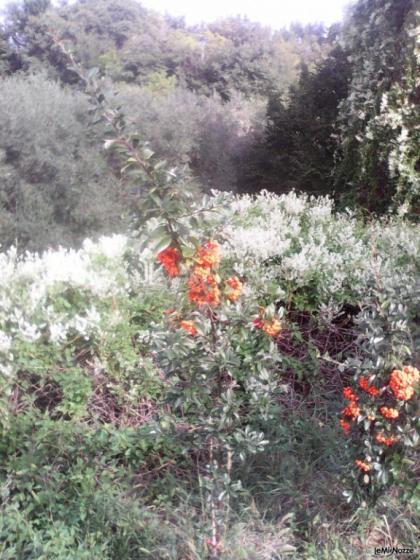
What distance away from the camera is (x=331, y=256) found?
11.3 ft

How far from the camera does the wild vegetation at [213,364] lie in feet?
6.28

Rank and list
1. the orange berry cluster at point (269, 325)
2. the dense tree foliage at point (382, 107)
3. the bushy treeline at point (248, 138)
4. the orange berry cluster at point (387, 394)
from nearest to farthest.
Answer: the orange berry cluster at point (387, 394) < the orange berry cluster at point (269, 325) < the dense tree foliage at point (382, 107) < the bushy treeline at point (248, 138)

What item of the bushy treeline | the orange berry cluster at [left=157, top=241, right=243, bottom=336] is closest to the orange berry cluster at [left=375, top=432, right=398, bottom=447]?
the orange berry cluster at [left=157, top=241, right=243, bottom=336]

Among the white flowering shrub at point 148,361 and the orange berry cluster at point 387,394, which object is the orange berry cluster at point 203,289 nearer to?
the white flowering shrub at point 148,361

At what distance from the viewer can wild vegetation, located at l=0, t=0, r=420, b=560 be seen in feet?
6.28

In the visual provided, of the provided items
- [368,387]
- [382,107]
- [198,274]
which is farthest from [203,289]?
[382,107]

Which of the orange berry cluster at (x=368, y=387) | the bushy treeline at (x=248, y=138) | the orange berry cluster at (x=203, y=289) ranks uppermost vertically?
the orange berry cluster at (x=203, y=289)

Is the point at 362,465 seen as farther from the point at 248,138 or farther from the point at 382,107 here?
the point at 248,138

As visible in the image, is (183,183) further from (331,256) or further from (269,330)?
(331,256)

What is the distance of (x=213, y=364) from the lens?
1.92m

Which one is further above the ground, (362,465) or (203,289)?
(203,289)

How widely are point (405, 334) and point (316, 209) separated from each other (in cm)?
279

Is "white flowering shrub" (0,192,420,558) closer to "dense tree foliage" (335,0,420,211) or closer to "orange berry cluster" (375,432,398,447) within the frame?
"orange berry cluster" (375,432,398,447)

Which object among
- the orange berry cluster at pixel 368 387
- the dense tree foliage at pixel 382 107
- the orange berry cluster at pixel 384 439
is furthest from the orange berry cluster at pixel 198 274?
the dense tree foliage at pixel 382 107
